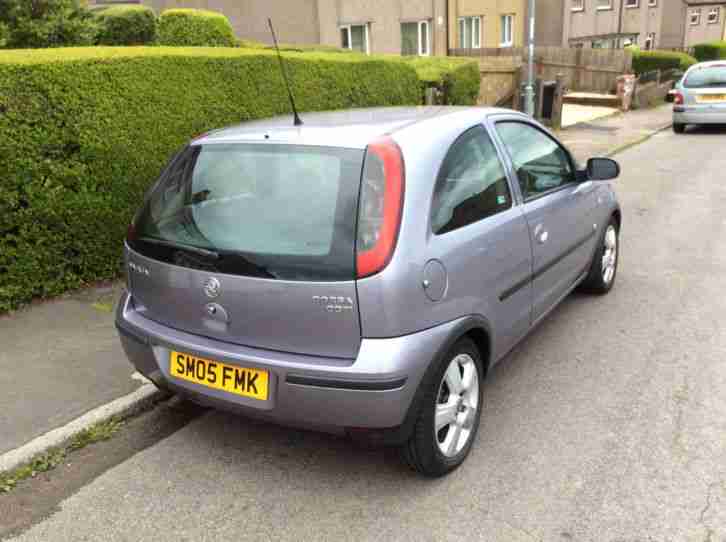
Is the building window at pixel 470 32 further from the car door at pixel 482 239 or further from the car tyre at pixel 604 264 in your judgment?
the car door at pixel 482 239

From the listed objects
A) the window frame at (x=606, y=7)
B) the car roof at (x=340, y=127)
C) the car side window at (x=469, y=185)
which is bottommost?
the car side window at (x=469, y=185)

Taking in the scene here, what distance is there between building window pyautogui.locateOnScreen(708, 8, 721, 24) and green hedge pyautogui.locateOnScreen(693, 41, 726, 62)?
449 inches

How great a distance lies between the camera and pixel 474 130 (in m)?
3.59

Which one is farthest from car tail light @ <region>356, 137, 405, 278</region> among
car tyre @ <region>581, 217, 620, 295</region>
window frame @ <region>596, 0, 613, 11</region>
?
window frame @ <region>596, 0, 613, 11</region>

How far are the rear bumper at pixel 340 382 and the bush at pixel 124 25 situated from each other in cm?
750

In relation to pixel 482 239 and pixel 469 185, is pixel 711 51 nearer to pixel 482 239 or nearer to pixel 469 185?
pixel 469 185

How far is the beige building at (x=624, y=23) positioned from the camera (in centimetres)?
3338

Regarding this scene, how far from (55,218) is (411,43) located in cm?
1902

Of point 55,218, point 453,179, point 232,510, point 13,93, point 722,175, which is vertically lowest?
point 722,175

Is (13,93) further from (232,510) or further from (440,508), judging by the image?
(440,508)

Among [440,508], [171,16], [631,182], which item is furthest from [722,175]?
[440,508]

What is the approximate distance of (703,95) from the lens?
15594mm

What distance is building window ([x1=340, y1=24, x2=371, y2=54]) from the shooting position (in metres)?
19.4

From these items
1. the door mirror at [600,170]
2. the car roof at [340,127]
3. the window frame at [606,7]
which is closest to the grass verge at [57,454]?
the car roof at [340,127]
